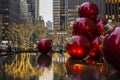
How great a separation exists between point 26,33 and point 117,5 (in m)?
49.5

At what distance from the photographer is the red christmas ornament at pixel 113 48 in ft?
36.0

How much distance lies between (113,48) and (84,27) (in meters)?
9.73

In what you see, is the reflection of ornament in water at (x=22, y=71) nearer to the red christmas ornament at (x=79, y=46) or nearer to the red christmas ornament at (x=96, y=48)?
the red christmas ornament at (x=79, y=46)

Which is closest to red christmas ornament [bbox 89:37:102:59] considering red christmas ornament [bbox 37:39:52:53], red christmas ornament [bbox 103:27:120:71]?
red christmas ornament [bbox 103:27:120:71]

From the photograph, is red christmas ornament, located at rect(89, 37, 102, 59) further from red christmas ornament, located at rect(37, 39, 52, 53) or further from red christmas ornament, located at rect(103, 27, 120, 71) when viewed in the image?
red christmas ornament, located at rect(37, 39, 52, 53)

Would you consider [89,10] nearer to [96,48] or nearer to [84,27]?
[84,27]

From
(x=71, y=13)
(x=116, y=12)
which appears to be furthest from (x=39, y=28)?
(x=71, y=13)

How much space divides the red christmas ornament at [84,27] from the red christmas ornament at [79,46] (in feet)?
2.67

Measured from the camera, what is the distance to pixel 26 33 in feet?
334

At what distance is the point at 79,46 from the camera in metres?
19.6

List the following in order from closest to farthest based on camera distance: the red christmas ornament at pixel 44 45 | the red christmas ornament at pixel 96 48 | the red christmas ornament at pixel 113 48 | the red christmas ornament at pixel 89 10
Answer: the red christmas ornament at pixel 113 48 → the red christmas ornament at pixel 96 48 → the red christmas ornament at pixel 89 10 → the red christmas ornament at pixel 44 45

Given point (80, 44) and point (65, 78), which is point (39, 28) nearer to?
point (80, 44)

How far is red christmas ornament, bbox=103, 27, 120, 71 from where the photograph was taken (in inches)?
432

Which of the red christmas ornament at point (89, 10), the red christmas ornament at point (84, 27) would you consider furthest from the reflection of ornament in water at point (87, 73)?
the red christmas ornament at point (89, 10)
